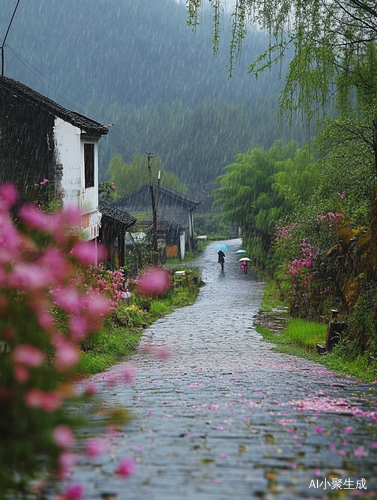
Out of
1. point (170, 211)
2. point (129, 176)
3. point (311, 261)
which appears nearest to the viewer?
point (311, 261)

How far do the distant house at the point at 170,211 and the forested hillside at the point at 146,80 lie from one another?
31.4 metres

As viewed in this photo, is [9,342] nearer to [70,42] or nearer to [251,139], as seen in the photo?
[251,139]

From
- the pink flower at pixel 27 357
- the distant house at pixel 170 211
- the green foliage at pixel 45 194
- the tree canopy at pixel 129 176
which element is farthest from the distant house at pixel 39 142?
the tree canopy at pixel 129 176

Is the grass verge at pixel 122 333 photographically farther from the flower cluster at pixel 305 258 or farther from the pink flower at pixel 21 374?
the pink flower at pixel 21 374

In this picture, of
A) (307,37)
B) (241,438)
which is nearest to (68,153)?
(307,37)

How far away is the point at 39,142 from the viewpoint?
2034 centimetres

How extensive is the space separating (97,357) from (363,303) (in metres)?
5.44

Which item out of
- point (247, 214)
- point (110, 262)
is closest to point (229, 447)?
point (110, 262)

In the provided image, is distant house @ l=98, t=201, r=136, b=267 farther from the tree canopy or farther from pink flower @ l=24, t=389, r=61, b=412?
the tree canopy

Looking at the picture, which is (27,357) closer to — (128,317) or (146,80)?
(128,317)

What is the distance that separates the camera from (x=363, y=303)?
12.2 m

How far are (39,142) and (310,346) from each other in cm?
1036

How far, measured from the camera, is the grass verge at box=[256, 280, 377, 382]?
436 inches

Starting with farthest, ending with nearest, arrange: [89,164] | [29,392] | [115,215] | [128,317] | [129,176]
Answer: [129,176] < [115,215] < [89,164] < [128,317] < [29,392]
